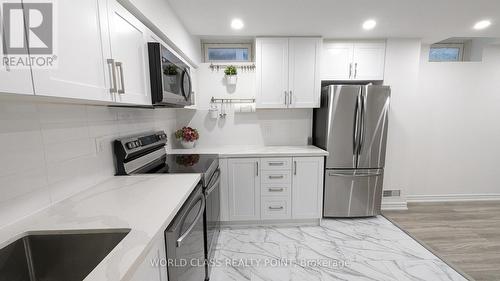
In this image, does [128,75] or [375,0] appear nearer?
[128,75]

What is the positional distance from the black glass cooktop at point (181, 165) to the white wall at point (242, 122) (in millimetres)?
753

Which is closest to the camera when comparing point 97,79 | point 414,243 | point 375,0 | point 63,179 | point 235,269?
point 97,79

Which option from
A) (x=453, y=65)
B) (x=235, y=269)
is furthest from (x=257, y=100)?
(x=453, y=65)

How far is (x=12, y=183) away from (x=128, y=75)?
0.71 metres

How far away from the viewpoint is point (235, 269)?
6.32ft

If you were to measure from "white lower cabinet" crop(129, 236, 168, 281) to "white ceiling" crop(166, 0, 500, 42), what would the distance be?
1870 mm

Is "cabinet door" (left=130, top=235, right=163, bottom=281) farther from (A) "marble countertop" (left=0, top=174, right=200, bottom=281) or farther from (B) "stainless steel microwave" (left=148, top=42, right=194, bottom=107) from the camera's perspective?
(B) "stainless steel microwave" (left=148, top=42, right=194, bottom=107)

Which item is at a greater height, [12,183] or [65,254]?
[12,183]

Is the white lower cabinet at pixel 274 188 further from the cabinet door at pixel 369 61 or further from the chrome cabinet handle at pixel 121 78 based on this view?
the chrome cabinet handle at pixel 121 78

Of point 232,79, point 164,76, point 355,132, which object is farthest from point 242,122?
point 164,76

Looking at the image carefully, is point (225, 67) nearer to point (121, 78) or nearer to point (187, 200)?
point (121, 78)

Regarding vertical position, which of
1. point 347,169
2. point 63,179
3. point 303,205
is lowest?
point 303,205

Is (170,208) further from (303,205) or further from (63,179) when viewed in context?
(303,205)

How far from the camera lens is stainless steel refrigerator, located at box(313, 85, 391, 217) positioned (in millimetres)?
2547
